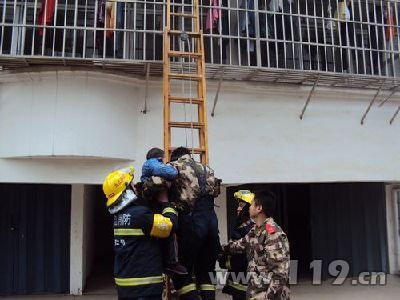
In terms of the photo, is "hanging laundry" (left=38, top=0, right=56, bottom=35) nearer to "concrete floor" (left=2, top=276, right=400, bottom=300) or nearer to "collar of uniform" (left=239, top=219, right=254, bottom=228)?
"collar of uniform" (left=239, top=219, right=254, bottom=228)

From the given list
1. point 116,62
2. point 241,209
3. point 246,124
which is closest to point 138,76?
point 116,62

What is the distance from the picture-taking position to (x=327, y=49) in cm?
811

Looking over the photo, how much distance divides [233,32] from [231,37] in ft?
2.52

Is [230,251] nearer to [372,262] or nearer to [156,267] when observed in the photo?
[156,267]

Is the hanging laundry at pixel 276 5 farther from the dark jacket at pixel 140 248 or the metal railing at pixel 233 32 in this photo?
the dark jacket at pixel 140 248

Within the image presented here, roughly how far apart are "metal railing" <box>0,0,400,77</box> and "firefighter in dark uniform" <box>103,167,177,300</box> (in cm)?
328

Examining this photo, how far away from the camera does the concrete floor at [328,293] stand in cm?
763

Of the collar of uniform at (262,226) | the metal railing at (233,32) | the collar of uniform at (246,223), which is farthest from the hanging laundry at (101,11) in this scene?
the collar of uniform at (262,226)

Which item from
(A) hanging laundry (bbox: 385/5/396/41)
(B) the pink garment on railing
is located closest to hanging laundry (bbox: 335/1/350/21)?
(A) hanging laundry (bbox: 385/5/396/41)

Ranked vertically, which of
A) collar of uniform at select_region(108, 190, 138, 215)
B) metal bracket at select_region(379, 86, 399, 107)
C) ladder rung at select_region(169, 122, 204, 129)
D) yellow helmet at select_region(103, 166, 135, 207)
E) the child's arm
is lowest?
Result: collar of uniform at select_region(108, 190, 138, 215)

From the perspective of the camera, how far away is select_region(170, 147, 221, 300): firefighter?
4016 mm

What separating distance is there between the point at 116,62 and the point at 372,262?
656 cm

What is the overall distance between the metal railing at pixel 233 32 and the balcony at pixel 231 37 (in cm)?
2

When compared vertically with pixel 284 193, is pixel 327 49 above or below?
above
